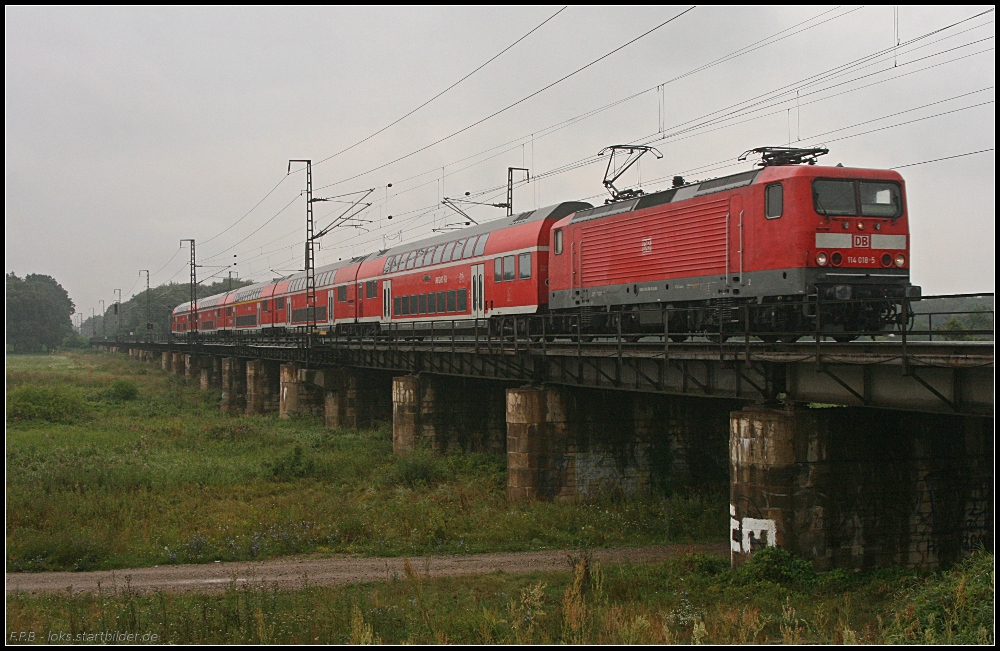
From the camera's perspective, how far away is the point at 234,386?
202 feet

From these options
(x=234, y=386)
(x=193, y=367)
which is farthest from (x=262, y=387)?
(x=193, y=367)

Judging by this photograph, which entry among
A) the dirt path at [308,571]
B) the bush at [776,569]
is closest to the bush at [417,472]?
the dirt path at [308,571]

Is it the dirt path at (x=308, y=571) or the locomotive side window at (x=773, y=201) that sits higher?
the locomotive side window at (x=773, y=201)

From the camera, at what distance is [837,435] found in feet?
54.0

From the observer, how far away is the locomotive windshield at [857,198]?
18.5 meters

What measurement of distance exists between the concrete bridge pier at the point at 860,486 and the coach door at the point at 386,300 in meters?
26.7

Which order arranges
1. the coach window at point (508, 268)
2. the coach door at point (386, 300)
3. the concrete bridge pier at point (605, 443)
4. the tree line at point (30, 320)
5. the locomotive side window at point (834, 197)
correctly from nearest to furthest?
the locomotive side window at point (834, 197) → the concrete bridge pier at point (605, 443) → the coach window at point (508, 268) → the coach door at point (386, 300) → the tree line at point (30, 320)

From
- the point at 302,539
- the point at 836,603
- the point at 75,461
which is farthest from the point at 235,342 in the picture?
the point at 836,603

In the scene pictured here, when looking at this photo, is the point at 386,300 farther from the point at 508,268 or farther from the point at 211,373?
the point at 211,373

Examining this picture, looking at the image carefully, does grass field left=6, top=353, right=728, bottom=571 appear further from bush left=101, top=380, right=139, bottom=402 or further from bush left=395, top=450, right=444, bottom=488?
bush left=101, top=380, right=139, bottom=402

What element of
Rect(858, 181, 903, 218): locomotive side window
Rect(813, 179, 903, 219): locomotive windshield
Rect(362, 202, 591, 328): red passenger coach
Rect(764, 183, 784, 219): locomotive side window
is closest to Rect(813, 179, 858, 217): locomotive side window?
Rect(813, 179, 903, 219): locomotive windshield

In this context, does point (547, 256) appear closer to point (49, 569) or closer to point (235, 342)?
point (49, 569)

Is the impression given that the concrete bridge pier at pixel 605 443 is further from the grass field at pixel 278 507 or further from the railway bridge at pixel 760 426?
the grass field at pixel 278 507

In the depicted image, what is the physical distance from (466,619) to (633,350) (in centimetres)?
857
